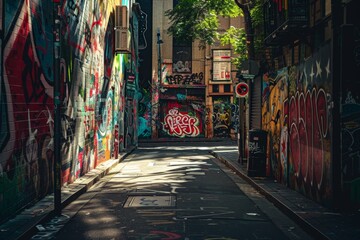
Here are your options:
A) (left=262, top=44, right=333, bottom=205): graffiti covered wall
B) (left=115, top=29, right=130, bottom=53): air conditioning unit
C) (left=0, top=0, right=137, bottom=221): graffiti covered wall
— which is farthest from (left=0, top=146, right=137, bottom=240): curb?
(left=115, top=29, right=130, bottom=53): air conditioning unit

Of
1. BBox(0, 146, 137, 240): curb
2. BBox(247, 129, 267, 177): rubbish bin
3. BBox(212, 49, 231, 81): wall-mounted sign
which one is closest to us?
BBox(0, 146, 137, 240): curb

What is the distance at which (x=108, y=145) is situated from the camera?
21.8 meters

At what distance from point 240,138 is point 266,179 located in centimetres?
544

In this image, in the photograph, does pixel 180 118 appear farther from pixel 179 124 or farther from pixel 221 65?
pixel 221 65

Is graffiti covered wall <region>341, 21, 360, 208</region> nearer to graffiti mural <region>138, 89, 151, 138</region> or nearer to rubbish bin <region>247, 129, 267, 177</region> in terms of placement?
rubbish bin <region>247, 129, 267, 177</region>

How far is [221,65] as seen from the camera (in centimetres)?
4012

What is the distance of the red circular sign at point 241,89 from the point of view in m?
19.6

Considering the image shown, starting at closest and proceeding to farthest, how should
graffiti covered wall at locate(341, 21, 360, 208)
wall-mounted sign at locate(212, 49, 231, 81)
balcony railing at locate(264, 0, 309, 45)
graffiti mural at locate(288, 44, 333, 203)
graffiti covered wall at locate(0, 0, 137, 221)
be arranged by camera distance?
graffiti covered wall at locate(0, 0, 137, 221)
graffiti covered wall at locate(341, 21, 360, 208)
graffiti mural at locate(288, 44, 333, 203)
balcony railing at locate(264, 0, 309, 45)
wall-mounted sign at locate(212, 49, 231, 81)

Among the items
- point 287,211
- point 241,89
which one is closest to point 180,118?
point 241,89

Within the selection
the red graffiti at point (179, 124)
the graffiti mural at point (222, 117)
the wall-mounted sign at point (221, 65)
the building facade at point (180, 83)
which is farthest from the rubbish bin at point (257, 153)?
the graffiti mural at point (222, 117)

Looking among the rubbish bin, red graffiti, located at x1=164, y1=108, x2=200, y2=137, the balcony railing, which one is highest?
the balcony railing

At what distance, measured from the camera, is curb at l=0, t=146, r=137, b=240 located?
316 inches

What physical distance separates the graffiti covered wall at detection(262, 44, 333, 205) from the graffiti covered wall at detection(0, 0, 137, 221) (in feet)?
17.7

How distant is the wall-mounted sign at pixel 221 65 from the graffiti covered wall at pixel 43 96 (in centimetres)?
2085
